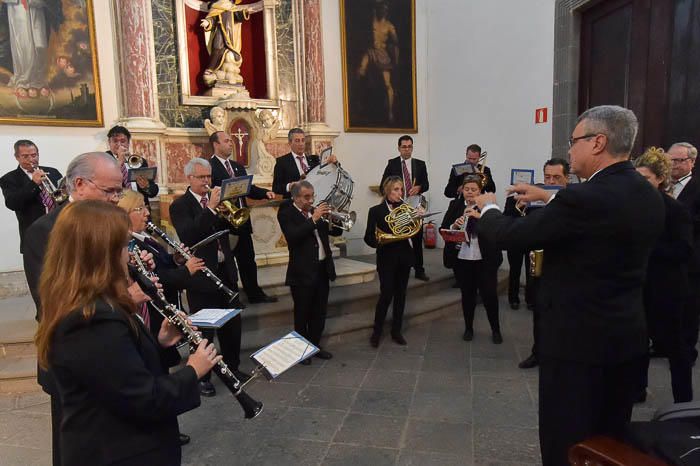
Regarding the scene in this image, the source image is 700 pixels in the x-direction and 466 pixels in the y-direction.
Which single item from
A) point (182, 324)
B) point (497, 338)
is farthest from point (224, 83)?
point (182, 324)

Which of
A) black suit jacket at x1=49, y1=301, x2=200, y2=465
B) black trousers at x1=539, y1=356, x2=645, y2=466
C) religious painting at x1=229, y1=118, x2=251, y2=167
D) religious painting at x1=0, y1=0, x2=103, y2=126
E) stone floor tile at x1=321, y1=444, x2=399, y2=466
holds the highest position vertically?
religious painting at x1=0, y1=0, x2=103, y2=126

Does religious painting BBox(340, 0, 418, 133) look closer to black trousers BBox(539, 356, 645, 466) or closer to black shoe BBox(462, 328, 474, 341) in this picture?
black shoe BBox(462, 328, 474, 341)

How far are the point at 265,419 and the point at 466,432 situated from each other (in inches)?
58.7

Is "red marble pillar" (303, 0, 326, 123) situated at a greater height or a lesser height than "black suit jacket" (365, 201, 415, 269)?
greater

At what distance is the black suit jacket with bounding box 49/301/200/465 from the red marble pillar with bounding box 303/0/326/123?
7.17 m

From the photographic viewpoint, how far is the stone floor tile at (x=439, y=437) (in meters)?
3.22

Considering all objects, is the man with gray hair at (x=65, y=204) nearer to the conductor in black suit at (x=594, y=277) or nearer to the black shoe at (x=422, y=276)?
the conductor in black suit at (x=594, y=277)

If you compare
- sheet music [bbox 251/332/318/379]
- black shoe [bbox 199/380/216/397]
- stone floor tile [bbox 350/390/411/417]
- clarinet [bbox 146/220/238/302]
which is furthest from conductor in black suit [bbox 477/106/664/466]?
black shoe [bbox 199/380/216/397]

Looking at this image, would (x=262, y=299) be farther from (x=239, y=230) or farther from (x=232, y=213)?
(x=232, y=213)

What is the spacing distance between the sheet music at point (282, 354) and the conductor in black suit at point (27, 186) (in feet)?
11.3

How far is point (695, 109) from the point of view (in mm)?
5734

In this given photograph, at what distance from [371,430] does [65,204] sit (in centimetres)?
247

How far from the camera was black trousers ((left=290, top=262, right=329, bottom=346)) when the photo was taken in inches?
184

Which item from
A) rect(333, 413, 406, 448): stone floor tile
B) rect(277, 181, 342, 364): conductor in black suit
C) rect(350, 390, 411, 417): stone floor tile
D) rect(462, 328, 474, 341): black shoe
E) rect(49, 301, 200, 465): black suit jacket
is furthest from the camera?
rect(462, 328, 474, 341): black shoe
